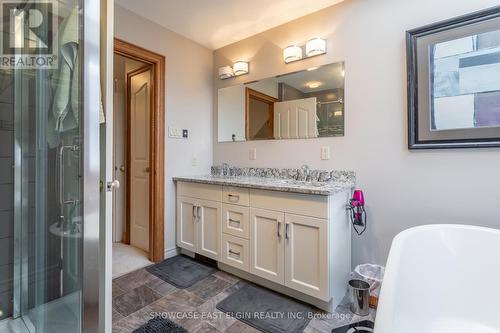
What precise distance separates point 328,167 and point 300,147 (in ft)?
1.06

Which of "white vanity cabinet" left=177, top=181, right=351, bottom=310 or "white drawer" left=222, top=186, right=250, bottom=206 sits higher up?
"white drawer" left=222, top=186, right=250, bottom=206

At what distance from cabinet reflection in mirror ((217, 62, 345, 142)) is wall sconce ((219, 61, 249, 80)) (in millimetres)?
132

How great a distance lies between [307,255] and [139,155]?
2.06 m

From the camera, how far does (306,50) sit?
2238mm

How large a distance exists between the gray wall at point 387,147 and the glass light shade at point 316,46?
2.0 inches

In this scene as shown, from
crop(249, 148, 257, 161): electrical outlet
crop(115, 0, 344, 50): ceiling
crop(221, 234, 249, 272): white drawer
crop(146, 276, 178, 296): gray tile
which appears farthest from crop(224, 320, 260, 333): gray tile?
crop(115, 0, 344, 50): ceiling

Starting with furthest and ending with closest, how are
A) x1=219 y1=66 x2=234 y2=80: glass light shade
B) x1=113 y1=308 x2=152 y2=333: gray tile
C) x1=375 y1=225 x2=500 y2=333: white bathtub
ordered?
x1=219 y1=66 x2=234 y2=80: glass light shade < x1=113 y1=308 x2=152 y2=333: gray tile < x1=375 y1=225 x2=500 y2=333: white bathtub

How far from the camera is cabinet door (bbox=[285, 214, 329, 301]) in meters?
1.65

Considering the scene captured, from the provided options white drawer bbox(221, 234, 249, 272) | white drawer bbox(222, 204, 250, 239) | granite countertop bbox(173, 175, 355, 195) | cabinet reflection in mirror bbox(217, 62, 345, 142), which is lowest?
white drawer bbox(221, 234, 249, 272)

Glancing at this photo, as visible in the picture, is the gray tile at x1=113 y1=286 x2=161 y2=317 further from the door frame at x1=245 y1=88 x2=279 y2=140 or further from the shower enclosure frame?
the door frame at x1=245 y1=88 x2=279 y2=140

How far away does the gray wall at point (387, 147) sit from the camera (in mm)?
1606

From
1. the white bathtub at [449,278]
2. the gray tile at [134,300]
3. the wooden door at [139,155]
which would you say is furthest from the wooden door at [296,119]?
the gray tile at [134,300]

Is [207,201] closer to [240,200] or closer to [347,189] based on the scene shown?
[240,200]

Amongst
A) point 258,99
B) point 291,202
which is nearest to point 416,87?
point 291,202
